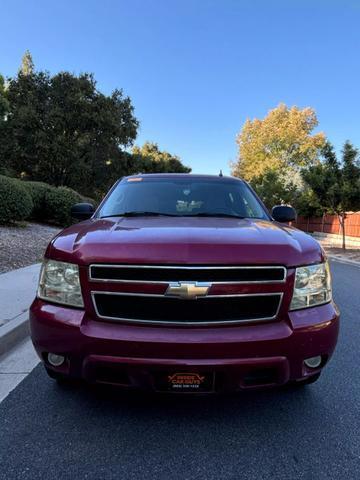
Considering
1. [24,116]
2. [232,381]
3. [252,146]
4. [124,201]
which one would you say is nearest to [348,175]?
[24,116]

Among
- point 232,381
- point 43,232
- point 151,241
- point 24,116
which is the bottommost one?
point 43,232

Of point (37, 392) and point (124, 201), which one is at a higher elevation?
point (124, 201)

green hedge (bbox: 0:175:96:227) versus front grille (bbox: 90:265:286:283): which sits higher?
front grille (bbox: 90:265:286:283)

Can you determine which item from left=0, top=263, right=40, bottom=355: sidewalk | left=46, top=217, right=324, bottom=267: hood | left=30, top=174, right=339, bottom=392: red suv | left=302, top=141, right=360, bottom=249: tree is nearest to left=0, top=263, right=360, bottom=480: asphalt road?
left=30, top=174, right=339, bottom=392: red suv

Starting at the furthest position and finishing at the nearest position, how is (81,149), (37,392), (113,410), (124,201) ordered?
1. (81,149)
2. (124,201)
3. (37,392)
4. (113,410)

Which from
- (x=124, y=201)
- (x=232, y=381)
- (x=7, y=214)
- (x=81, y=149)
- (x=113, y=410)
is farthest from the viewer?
(x=81, y=149)

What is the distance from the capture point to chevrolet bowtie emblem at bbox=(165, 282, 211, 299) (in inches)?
99.1

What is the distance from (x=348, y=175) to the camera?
74.8 ft

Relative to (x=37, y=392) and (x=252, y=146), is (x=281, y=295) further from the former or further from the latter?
(x=252, y=146)

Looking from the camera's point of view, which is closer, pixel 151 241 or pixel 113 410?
pixel 151 241

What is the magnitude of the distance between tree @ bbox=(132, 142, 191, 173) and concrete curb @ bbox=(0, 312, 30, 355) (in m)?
34.3

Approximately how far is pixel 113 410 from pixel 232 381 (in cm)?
97

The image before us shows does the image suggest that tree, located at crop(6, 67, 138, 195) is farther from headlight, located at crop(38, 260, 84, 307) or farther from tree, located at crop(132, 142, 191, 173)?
headlight, located at crop(38, 260, 84, 307)

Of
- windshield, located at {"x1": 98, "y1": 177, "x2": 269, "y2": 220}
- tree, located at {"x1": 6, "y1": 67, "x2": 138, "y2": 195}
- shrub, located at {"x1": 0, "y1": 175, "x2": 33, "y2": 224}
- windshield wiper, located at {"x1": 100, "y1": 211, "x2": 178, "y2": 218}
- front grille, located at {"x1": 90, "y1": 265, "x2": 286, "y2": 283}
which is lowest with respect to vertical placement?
shrub, located at {"x1": 0, "y1": 175, "x2": 33, "y2": 224}
